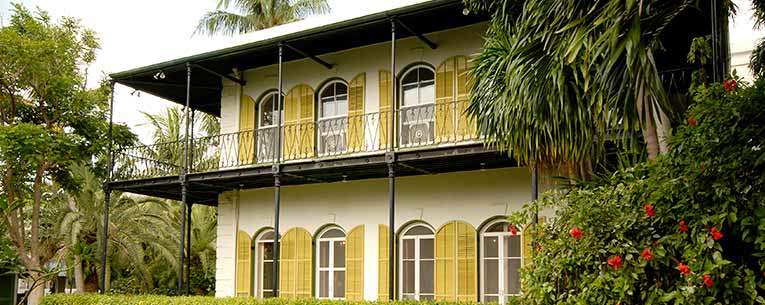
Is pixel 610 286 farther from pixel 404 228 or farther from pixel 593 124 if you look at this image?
pixel 404 228

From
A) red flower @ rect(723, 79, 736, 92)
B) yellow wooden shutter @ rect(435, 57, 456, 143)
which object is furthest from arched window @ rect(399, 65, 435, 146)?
red flower @ rect(723, 79, 736, 92)

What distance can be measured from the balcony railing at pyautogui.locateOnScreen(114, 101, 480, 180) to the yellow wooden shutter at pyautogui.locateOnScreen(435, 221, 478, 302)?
1545 mm

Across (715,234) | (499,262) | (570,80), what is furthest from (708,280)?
(499,262)

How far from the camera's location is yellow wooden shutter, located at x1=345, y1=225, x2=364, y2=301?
1398 cm

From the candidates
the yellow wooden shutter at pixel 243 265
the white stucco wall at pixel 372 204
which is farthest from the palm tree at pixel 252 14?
the yellow wooden shutter at pixel 243 265

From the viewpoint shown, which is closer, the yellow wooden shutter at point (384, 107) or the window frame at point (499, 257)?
the window frame at point (499, 257)

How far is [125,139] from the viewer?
16.3 m

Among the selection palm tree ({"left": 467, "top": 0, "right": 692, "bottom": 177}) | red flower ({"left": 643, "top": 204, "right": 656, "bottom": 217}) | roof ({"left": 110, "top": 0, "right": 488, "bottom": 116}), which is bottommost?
red flower ({"left": 643, "top": 204, "right": 656, "bottom": 217})

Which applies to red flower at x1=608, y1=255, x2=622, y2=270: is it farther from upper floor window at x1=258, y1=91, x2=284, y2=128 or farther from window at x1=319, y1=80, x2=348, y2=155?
upper floor window at x1=258, y1=91, x2=284, y2=128

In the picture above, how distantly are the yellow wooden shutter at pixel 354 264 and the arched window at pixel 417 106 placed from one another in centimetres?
201

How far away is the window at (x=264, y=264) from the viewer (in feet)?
50.3

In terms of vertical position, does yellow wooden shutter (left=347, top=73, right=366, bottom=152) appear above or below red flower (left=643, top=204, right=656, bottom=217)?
above

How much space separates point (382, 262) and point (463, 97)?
10.6 feet

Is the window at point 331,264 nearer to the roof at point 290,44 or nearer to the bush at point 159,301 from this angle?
the bush at point 159,301
